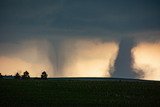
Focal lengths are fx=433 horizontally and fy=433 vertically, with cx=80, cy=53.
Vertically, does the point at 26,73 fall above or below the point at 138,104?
above

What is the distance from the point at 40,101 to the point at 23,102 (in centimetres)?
313

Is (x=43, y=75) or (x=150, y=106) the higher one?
(x=43, y=75)

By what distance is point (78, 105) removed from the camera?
183 ft

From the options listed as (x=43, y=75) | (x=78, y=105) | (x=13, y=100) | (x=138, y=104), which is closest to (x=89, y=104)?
(x=78, y=105)

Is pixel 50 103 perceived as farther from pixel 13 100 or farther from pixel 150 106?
pixel 150 106

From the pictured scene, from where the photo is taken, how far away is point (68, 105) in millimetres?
55219

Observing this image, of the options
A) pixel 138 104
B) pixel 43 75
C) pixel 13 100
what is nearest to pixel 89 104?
pixel 138 104

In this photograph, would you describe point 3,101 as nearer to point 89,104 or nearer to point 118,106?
point 89,104

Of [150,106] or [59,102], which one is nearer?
[150,106]

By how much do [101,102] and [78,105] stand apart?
5412 millimetres

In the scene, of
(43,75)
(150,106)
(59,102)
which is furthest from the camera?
(43,75)

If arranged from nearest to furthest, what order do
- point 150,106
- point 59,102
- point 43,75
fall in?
point 150,106 → point 59,102 → point 43,75

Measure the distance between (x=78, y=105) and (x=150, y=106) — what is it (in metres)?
9.18

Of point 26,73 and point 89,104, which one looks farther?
point 26,73
